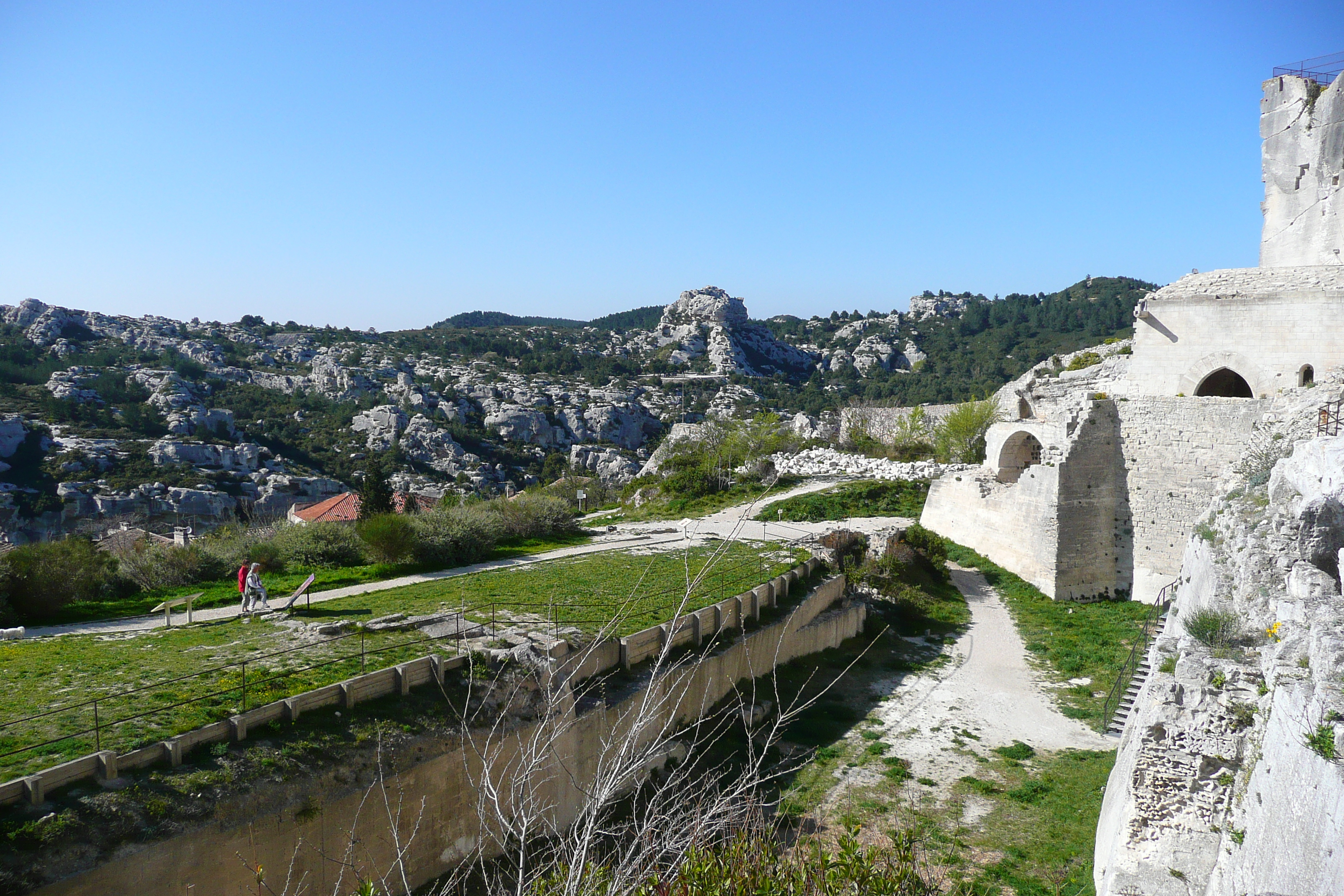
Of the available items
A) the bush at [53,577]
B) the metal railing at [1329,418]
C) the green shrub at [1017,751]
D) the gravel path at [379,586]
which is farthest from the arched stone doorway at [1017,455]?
the bush at [53,577]

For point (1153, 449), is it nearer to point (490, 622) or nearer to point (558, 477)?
point (490, 622)

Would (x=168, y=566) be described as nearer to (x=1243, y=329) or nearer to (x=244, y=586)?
(x=244, y=586)

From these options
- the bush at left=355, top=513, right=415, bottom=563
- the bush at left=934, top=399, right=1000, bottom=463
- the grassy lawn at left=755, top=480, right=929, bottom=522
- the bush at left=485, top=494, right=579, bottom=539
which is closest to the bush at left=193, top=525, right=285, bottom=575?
the bush at left=355, top=513, right=415, bottom=563

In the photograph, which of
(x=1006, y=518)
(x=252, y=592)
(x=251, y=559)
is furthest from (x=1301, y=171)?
(x=251, y=559)

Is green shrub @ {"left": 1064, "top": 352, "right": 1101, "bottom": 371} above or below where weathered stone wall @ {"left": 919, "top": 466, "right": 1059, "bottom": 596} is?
above

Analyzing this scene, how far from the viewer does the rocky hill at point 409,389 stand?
136 feet

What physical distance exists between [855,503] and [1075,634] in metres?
9.76

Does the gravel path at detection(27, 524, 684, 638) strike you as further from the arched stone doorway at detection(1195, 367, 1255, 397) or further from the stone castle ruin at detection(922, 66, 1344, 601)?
the arched stone doorway at detection(1195, 367, 1255, 397)

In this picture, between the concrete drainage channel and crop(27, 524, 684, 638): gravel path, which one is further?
crop(27, 524, 684, 638): gravel path

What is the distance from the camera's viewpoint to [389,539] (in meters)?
18.0

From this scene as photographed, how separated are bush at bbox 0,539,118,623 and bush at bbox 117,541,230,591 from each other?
1.10 feet

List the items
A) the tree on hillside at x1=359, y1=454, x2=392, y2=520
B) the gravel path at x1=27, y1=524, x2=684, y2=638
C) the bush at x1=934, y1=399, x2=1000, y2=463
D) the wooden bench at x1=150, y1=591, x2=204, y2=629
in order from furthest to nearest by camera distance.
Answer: the bush at x1=934, y1=399, x2=1000, y2=463, the tree on hillside at x1=359, y1=454, x2=392, y2=520, the gravel path at x1=27, y1=524, x2=684, y2=638, the wooden bench at x1=150, y1=591, x2=204, y2=629

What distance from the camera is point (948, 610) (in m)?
19.3

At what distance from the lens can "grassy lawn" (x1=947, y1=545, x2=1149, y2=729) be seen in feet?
48.3
